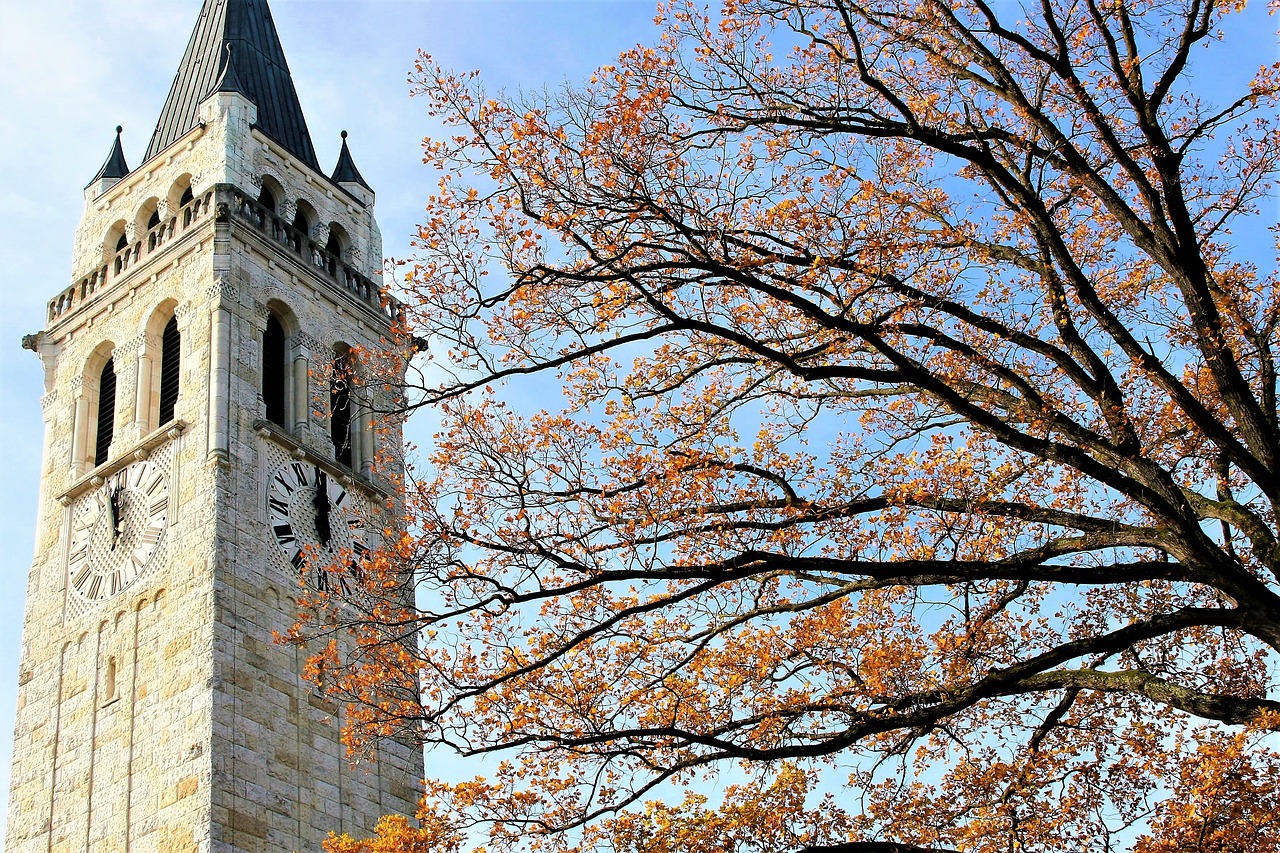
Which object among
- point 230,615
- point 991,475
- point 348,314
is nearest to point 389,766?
point 230,615

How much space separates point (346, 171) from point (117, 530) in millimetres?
13820

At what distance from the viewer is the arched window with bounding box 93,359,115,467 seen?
109ft

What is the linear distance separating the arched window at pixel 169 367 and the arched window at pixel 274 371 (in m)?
1.78

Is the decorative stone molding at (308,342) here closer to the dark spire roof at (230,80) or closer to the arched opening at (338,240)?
the arched opening at (338,240)

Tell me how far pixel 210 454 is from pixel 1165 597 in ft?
67.1

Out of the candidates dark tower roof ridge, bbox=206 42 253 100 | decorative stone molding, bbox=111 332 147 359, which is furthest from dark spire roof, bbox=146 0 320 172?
decorative stone molding, bbox=111 332 147 359

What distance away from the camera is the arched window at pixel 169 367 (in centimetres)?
3253

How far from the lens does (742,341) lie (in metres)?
13.1

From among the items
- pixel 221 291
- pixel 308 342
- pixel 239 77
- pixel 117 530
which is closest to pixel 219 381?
pixel 221 291

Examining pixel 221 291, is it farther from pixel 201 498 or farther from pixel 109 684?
pixel 109 684

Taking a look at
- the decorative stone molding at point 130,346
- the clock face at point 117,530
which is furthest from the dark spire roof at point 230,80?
the clock face at point 117,530

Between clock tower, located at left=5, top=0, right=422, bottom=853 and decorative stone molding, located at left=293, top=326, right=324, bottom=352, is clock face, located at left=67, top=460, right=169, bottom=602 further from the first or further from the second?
decorative stone molding, located at left=293, top=326, right=324, bottom=352

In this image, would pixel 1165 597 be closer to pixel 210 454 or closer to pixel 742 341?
pixel 742 341

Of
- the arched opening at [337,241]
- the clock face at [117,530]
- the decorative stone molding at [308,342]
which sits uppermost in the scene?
the arched opening at [337,241]
